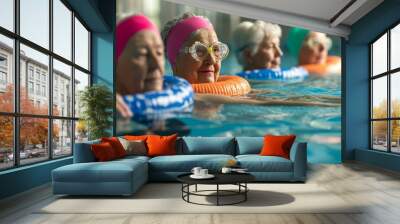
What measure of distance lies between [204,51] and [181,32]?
711 millimetres

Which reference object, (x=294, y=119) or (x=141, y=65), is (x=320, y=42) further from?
(x=141, y=65)

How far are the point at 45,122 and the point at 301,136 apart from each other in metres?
5.88

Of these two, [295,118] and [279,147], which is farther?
[295,118]

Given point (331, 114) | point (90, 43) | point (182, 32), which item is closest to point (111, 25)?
point (90, 43)

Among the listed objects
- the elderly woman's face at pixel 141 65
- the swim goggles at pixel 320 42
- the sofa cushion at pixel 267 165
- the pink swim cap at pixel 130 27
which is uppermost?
the pink swim cap at pixel 130 27

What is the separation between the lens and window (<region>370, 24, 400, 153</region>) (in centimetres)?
816

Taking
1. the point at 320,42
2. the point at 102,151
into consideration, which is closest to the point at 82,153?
the point at 102,151

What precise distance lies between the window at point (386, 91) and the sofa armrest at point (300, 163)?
303 centimetres

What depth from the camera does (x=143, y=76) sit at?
9.18 m

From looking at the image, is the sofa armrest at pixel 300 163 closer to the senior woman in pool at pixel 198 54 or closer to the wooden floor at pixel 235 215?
the wooden floor at pixel 235 215

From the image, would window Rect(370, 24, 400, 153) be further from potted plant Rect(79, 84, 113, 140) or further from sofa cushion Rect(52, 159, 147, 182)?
potted plant Rect(79, 84, 113, 140)

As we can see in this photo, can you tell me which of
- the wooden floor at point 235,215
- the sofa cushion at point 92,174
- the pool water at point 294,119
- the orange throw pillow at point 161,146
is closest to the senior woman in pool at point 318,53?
the pool water at point 294,119

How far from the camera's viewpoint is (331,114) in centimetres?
940

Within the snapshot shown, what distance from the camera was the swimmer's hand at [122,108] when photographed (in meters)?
9.11
